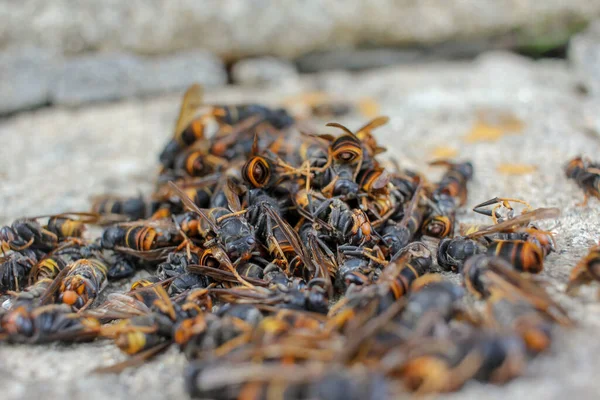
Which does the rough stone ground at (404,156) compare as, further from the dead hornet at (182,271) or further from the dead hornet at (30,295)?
the dead hornet at (182,271)

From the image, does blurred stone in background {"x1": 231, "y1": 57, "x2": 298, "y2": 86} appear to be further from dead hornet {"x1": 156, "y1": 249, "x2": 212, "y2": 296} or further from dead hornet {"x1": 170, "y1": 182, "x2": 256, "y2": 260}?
dead hornet {"x1": 156, "y1": 249, "x2": 212, "y2": 296}

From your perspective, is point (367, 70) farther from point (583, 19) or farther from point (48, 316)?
point (48, 316)

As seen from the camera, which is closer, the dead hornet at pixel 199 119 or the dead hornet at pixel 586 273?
the dead hornet at pixel 586 273

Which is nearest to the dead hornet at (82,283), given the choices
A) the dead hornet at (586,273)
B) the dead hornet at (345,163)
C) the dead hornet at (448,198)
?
the dead hornet at (345,163)

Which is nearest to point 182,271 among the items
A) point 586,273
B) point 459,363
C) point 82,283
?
point 82,283

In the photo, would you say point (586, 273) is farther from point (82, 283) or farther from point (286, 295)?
point (82, 283)

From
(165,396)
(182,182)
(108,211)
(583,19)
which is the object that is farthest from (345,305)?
(583,19)

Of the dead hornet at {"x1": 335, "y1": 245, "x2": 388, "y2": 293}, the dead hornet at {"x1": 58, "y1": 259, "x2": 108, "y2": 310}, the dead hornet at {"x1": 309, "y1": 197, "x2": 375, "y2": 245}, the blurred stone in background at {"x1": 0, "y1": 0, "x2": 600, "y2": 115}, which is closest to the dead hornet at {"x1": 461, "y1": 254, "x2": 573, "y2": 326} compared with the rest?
the dead hornet at {"x1": 335, "y1": 245, "x2": 388, "y2": 293}
